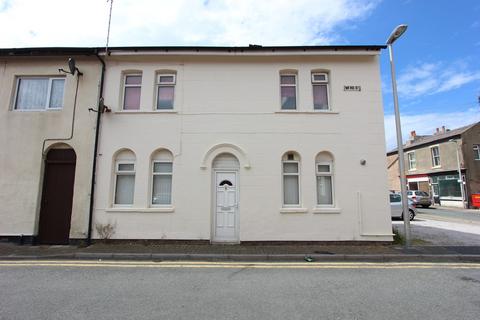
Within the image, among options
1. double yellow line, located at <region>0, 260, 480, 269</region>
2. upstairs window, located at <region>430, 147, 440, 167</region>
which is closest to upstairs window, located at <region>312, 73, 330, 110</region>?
double yellow line, located at <region>0, 260, 480, 269</region>

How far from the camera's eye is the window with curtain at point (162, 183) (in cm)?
915

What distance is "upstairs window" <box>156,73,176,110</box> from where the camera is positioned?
31.9 ft

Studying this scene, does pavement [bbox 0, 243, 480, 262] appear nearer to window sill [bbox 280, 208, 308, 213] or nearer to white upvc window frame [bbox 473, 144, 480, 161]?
window sill [bbox 280, 208, 308, 213]

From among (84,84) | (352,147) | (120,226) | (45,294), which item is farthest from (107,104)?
(352,147)

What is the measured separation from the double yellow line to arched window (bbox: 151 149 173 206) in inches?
104

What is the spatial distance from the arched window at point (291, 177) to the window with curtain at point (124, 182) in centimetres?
535

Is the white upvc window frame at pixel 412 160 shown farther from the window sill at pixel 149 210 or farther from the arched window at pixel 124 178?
the arched window at pixel 124 178

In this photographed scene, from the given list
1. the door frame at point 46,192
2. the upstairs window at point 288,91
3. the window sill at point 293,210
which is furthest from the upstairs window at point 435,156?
the door frame at point 46,192

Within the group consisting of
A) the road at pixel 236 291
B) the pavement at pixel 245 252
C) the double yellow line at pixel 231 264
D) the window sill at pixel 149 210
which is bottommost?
the road at pixel 236 291

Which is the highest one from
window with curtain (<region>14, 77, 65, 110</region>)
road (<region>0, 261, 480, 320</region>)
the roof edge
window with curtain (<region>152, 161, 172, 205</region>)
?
the roof edge

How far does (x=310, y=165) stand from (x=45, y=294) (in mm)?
7736

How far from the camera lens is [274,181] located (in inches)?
354

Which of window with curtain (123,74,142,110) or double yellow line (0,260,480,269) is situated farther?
window with curtain (123,74,142,110)

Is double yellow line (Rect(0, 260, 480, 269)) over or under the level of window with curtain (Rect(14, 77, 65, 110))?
under
